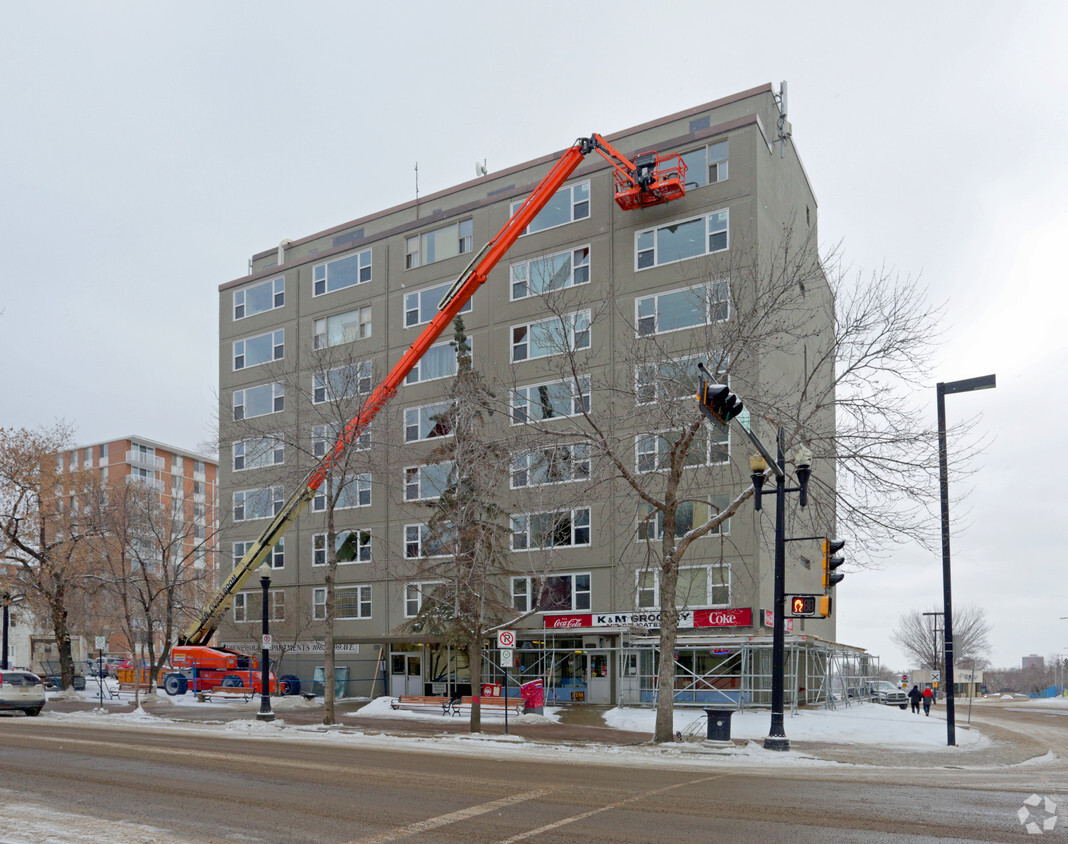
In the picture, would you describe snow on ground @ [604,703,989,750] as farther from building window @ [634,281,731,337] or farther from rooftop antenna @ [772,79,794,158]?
rooftop antenna @ [772,79,794,158]

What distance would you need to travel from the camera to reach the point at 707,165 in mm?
35656

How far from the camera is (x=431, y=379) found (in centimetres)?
4206

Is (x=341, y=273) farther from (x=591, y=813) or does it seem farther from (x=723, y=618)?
(x=591, y=813)

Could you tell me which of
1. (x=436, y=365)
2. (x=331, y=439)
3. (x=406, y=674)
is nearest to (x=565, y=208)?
(x=436, y=365)

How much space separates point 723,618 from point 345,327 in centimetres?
2330

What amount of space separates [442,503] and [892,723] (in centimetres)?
1492

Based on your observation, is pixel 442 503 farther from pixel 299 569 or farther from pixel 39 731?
pixel 299 569

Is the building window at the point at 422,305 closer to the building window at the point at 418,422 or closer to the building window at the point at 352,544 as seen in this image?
the building window at the point at 418,422

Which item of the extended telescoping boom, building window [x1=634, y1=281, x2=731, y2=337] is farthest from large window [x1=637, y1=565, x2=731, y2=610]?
the extended telescoping boom

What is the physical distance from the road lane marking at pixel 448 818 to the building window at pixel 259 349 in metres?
38.4

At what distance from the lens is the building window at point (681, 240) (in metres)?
34.8

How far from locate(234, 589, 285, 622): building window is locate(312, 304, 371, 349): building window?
40.4ft

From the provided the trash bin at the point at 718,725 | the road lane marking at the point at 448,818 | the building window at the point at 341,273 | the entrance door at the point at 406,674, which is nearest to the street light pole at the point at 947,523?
the trash bin at the point at 718,725

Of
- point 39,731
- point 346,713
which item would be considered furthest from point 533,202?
point 39,731
